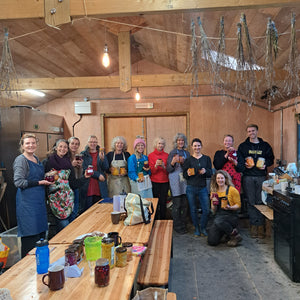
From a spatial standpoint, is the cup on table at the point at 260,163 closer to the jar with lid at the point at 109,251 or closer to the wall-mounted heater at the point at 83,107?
the jar with lid at the point at 109,251

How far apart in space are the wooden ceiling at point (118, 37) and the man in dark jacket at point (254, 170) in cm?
88

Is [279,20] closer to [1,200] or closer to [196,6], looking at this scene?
[196,6]

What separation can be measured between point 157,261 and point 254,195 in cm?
237

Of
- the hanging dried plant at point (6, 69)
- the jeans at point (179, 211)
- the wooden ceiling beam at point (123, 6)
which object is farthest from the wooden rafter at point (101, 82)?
the wooden ceiling beam at point (123, 6)

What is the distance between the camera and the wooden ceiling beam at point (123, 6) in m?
1.95

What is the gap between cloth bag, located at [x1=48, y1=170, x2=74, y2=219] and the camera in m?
3.05

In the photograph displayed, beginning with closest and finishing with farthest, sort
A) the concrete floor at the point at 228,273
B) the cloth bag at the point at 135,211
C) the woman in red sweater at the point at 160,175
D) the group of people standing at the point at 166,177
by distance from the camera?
the cloth bag at the point at 135,211 < the concrete floor at the point at 228,273 < the group of people standing at the point at 166,177 < the woman in red sweater at the point at 160,175

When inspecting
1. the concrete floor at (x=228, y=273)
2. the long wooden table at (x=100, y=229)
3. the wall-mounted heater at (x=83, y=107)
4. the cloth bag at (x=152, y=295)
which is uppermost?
the wall-mounted heater at (x=83, y=107)

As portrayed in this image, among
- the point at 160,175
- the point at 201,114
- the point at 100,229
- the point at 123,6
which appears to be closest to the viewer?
the point at 123,6

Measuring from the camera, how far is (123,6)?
6.57ft

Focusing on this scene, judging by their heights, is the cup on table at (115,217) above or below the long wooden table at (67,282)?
above

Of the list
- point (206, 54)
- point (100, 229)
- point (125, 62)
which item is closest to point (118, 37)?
point (125, 62)

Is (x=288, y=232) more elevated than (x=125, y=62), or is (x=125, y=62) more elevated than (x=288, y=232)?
(x=125, y=62)

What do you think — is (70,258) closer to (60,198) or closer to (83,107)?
(60,198)
